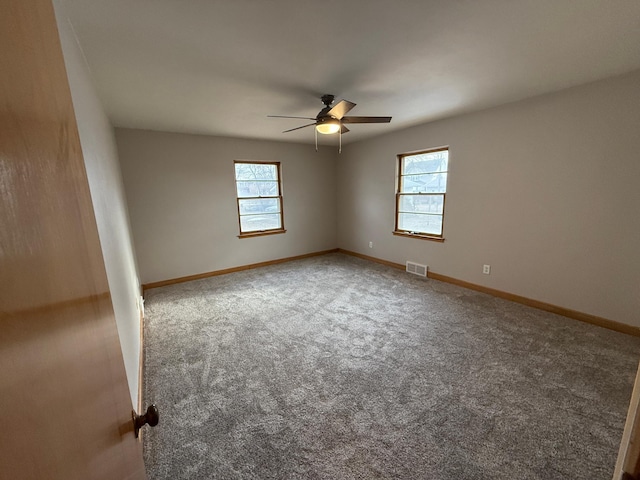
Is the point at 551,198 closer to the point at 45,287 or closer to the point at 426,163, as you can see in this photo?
the point at 426,163

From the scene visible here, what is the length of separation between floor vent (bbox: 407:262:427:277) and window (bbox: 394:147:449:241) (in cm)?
48

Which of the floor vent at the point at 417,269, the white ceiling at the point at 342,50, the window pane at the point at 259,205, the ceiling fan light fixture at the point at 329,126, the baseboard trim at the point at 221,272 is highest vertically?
the white ceiling at the point at 342,50

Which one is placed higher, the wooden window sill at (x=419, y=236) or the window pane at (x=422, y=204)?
the window pane at (x=422, y=204)

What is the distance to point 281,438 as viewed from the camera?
4.97 feet

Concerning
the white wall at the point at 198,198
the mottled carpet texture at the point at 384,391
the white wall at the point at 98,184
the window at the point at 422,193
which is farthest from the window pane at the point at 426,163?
the white wall at the point at 98,184

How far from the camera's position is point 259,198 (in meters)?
4.90

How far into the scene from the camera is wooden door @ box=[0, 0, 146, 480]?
0.29 metres

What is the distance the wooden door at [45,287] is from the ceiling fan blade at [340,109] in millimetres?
2032

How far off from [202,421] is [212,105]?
9.48 ft

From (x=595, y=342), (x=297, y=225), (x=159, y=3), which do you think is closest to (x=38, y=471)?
(x=159, y=3)

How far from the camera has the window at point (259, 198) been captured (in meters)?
4.73

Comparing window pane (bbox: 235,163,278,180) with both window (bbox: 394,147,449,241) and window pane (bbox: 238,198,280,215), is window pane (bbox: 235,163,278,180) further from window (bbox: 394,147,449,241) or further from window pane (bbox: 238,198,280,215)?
window (bbox: 394,147,449,241)

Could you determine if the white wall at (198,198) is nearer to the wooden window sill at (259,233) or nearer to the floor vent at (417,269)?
the wooden window sill at (259,233)

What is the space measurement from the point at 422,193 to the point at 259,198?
9.41 feet
